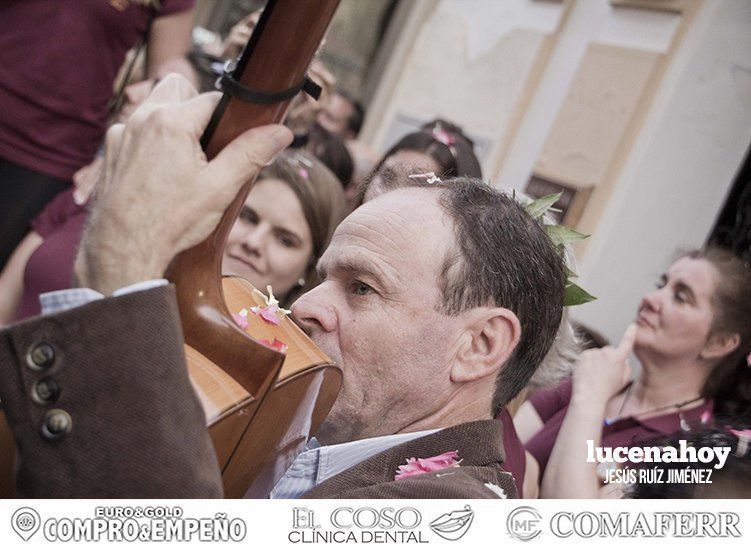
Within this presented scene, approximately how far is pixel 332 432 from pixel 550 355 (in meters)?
0.59

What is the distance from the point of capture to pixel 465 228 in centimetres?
134

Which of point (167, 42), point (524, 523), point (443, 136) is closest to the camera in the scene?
point (524, 523)

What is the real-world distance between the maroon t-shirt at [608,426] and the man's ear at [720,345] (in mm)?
92

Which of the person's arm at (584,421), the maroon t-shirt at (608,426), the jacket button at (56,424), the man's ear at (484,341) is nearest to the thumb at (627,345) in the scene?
the person's arm at (584,421)

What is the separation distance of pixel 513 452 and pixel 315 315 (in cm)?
59

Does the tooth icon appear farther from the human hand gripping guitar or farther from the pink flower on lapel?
the human hand gripping guitar

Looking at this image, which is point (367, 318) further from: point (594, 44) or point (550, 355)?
point (594, 44)

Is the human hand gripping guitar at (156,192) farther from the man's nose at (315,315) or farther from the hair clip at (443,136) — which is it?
the hair clip at (443,136)

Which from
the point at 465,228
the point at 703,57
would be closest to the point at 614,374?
the point at 465,228

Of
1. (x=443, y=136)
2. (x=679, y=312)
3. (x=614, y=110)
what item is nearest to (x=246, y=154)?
(x=679, y=312)

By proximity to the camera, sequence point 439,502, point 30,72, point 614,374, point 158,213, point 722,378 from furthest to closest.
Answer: point 30,72, point 614,374, point 722,378, point 439,502, point 158,213

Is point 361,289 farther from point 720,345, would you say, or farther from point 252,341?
point 720,345

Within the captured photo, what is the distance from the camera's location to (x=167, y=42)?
7.86 feet

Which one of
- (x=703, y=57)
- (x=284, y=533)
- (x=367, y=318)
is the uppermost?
(x=703, y=57)
